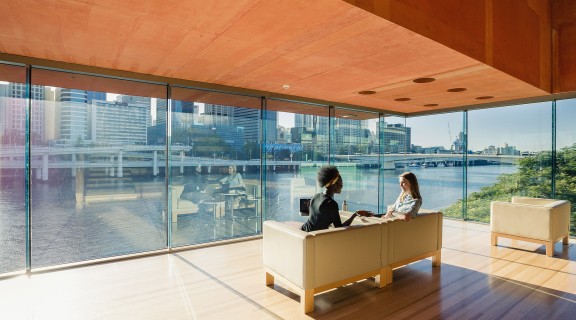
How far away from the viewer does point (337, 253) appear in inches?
126

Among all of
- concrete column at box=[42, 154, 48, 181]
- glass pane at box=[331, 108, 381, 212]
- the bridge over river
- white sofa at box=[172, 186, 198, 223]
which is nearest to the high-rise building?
the bridge over river

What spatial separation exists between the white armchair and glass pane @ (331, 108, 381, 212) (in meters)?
3.24

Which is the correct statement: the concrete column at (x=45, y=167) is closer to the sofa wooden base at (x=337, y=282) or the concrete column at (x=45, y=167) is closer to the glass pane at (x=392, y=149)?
→ the sofa wooden base at (x=337, y=282)

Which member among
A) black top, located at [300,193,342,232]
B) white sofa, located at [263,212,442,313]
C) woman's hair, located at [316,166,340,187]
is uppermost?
woman's hair, located at [316,166,340,187]

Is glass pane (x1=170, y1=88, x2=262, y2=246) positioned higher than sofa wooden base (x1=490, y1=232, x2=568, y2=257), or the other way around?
glass pane (x1=170, y1=88, x2=262, y2=246)

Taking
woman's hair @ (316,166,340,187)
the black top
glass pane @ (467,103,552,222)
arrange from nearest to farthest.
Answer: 1. the black top
2. woman's hair @ (316,166,340,187)
3. glass pane @ (467,103,552,222)

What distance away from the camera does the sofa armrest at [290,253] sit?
119 inches

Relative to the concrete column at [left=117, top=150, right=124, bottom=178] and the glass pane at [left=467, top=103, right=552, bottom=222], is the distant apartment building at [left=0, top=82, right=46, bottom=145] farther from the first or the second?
the glass pane at [left=467, top=103, right=552, bottom=222]

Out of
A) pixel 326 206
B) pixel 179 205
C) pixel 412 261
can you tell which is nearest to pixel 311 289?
pixel 326 206

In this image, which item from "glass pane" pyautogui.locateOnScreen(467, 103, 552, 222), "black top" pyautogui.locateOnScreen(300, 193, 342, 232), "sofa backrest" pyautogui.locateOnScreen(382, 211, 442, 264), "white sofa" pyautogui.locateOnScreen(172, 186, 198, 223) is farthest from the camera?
"glass pane" pyautogui.locateOnScreen(467, 103, 552, 222)

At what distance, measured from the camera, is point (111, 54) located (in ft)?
12.2

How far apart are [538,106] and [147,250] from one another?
26.8ft

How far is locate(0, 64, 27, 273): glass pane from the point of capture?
155 inches

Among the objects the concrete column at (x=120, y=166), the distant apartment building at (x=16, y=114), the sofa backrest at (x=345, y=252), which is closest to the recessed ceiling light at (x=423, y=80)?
the sofa backrest at (x=345, y=252)
